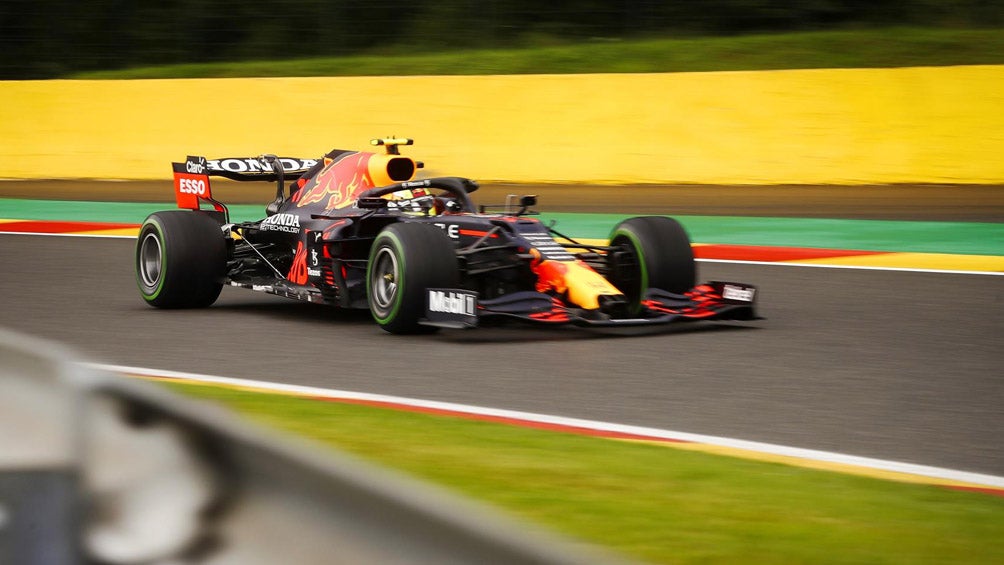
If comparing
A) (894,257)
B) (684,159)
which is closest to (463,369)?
(894,257)

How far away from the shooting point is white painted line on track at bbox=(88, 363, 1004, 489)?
521 centimetres

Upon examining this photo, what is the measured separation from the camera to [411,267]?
8.33 meters

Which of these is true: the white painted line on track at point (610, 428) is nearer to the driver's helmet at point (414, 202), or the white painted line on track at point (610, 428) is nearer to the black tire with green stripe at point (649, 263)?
the driver's helmet at point (414, 202)

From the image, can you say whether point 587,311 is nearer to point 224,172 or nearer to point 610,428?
point 610,428

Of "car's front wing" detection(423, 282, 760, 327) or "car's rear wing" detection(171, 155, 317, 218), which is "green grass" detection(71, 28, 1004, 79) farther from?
"car's front wing" detection(423, 282, 760, 327)

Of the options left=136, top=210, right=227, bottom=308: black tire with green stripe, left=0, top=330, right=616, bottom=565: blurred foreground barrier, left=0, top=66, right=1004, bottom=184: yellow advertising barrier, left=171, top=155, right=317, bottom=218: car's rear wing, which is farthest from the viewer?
left=0, top=66, right=1004, bottom=184: yellow advertising barrier

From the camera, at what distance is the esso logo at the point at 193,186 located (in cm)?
1089

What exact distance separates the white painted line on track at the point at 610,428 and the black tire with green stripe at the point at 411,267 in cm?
139

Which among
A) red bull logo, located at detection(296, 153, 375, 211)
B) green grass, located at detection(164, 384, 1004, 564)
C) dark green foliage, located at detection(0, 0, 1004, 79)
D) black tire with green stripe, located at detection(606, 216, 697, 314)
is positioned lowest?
green grass, located at detection(164, 384, 1004, 564)

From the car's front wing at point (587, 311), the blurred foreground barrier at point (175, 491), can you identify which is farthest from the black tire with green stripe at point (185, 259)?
the blurred foreground barrier at point (175, 491)

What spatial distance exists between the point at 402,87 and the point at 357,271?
11491 mm

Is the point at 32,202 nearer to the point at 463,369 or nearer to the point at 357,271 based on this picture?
the point at 357,271

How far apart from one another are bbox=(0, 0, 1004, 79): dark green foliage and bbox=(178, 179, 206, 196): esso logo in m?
11.8

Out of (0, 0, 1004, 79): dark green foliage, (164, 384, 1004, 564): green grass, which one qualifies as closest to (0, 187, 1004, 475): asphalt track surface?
(164, 384, 1004, 564): green grass
